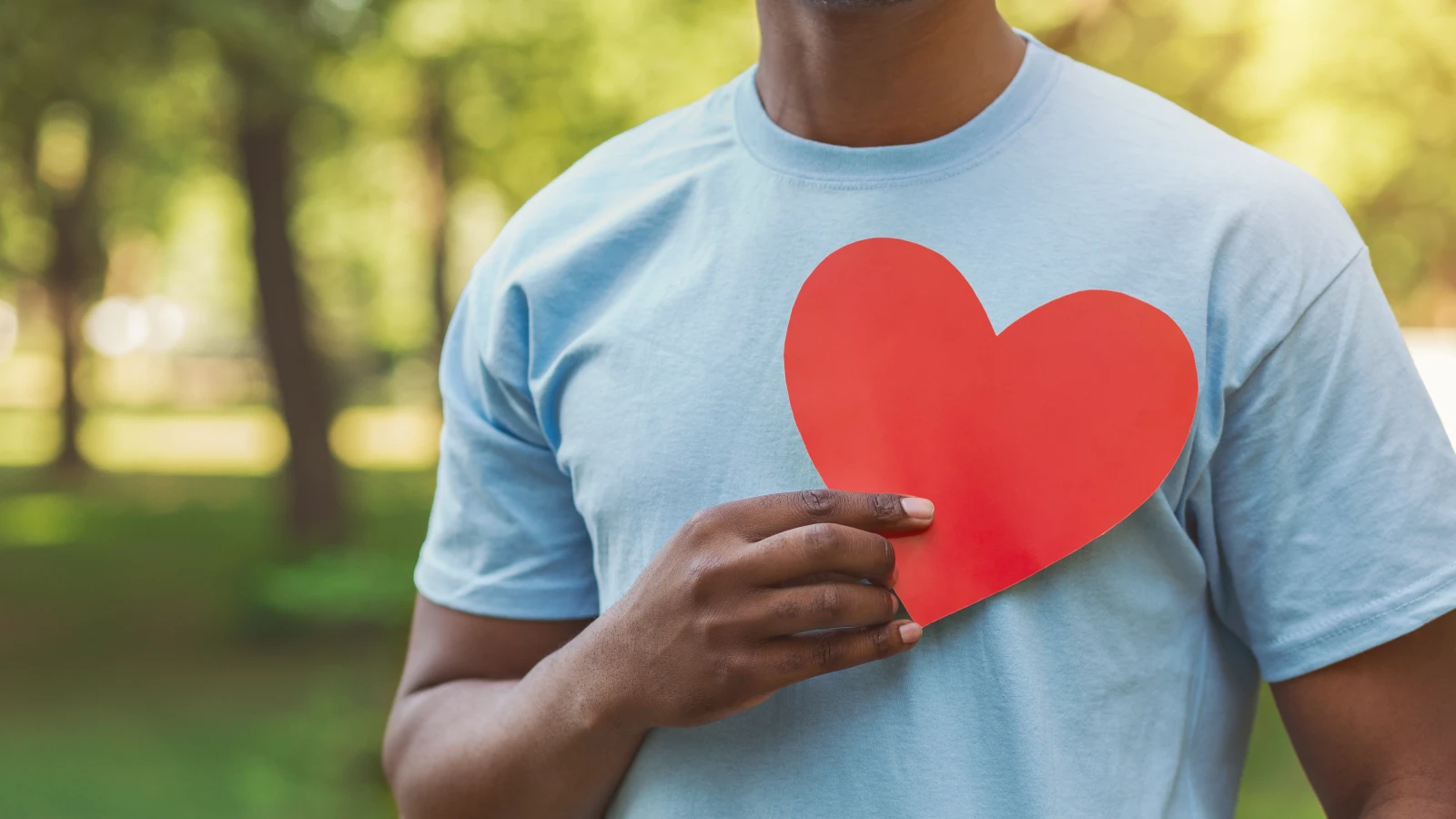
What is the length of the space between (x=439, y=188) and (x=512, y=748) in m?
15.8

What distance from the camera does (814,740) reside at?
53.8 inches

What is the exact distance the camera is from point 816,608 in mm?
1252

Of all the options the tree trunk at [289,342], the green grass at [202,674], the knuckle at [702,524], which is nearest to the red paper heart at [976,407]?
the knuckle at [702,524]

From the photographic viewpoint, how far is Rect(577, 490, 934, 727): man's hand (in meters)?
1.25

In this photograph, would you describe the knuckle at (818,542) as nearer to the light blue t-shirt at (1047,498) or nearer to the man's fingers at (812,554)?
the man's fingers at (812,554)

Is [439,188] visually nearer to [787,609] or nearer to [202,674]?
[202,674]

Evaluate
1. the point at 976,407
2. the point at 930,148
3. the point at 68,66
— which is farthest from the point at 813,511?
the point at 68,66

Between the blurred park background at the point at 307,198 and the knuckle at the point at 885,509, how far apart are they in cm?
565

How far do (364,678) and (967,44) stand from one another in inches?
332

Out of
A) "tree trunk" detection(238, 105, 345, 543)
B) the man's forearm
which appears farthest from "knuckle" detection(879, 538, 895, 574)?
"tree trunk" detection(238, 105, 345, 543)

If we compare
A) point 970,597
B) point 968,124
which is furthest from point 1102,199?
point 970,597

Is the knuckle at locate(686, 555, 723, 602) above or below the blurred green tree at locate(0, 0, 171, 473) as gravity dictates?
below

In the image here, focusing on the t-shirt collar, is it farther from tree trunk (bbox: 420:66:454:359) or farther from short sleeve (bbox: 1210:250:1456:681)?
tree trunk (bbox: 420:66:454:359)

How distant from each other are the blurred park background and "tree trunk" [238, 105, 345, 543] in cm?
3
